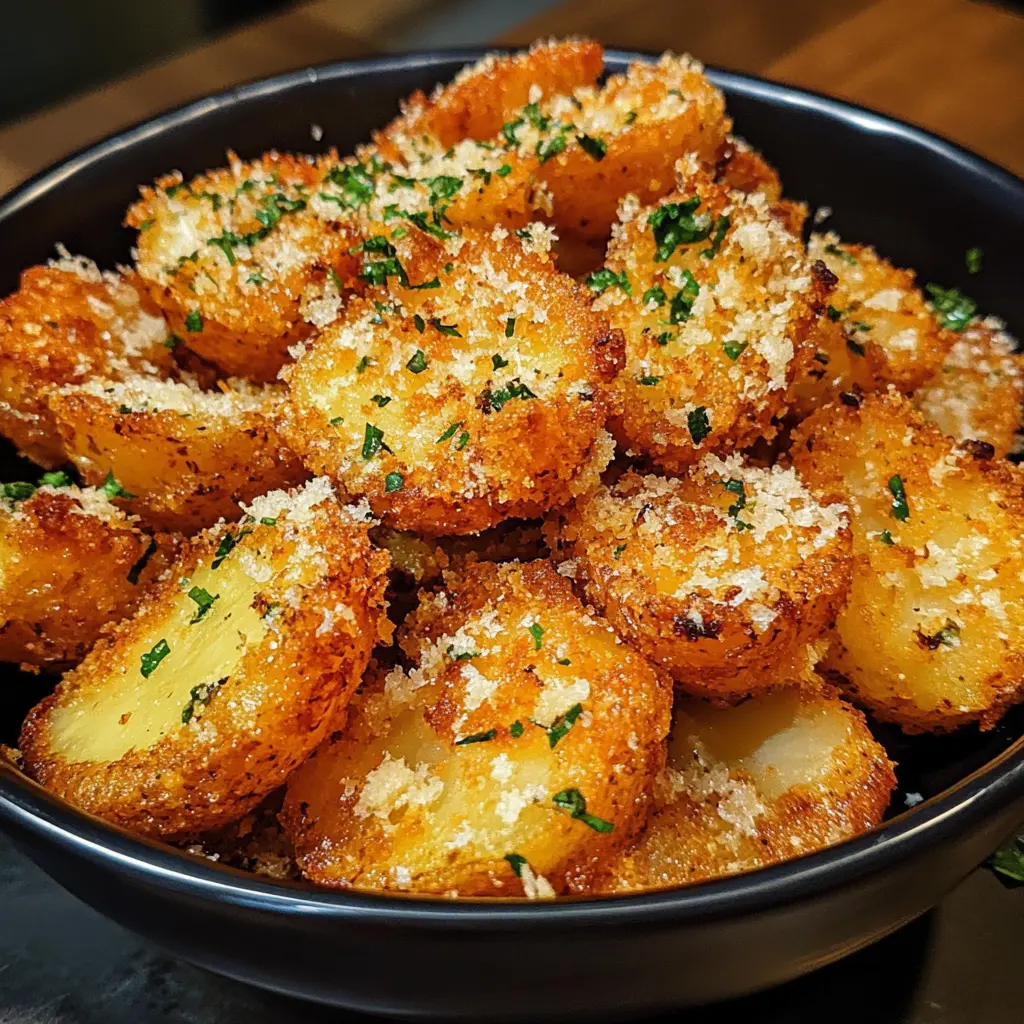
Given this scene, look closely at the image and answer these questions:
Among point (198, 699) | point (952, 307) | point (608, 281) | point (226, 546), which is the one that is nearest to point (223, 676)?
point (198, 699)

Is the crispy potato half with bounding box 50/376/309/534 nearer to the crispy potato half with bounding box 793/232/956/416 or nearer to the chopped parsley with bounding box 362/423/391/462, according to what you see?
the chopped parsley with bounding box 362/423/391/462

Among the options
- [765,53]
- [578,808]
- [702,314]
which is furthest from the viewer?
[765,53]

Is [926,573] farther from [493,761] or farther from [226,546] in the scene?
[226,546]

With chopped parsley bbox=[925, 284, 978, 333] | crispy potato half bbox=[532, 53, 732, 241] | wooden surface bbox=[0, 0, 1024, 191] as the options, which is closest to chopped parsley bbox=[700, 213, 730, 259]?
crispy potato half bbox=[532, 53, 732, 241]

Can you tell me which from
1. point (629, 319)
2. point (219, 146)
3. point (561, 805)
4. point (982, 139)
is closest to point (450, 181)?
point (629, 319)

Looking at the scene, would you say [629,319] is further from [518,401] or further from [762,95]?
[762,95]

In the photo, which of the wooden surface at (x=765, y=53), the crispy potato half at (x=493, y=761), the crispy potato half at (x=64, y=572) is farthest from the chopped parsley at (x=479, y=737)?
the wooden surface at (x=765, y=53)
